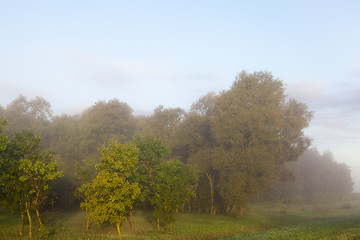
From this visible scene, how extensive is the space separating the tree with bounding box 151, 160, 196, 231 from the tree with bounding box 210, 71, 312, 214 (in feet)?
45.6

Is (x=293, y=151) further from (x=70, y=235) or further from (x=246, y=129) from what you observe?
(x=70, y=235)

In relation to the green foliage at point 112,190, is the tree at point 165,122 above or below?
above

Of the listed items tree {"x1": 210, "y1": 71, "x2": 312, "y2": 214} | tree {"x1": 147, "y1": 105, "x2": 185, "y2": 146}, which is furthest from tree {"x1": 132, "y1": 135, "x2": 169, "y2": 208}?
tree {"x1": 147, "y1": 105, "x2": 185, "y2": 146}

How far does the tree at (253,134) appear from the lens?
46.0 m

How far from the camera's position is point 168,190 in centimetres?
3256

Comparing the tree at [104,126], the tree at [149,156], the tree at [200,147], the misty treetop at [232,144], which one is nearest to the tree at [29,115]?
the tree at [104,126]

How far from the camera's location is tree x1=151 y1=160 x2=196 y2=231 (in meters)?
31.6

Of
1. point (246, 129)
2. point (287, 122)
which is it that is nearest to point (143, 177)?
point (246, 129)

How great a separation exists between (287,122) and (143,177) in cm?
2882

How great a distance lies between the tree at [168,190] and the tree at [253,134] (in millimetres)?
13890

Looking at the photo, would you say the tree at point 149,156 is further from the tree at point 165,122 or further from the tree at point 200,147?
the tree at point 165,122

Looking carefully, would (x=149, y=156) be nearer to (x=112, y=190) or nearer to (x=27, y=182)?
(x=112, y=190)

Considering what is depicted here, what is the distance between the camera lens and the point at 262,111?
46.8m

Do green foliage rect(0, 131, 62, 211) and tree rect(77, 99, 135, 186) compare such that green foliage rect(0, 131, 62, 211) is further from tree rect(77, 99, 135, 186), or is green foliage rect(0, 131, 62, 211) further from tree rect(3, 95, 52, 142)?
tree rect(3, 95, 52, 142)
